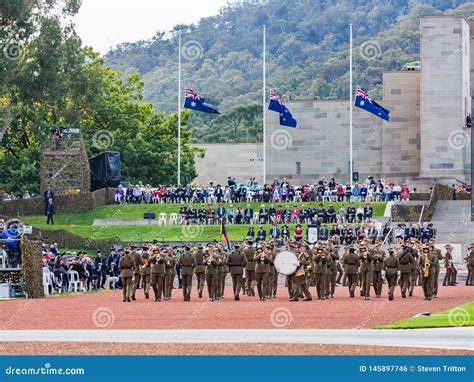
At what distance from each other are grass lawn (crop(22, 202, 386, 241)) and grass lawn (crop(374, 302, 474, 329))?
28345 mm

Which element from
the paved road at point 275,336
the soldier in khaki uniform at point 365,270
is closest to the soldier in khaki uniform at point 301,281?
the soldier in khaki uniform at point 365,270

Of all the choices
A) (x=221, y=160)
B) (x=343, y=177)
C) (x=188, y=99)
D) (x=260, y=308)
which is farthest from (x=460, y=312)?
(x=221, y=160)

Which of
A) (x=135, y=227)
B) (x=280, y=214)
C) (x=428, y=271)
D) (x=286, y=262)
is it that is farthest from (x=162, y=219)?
(x=428, y=271)

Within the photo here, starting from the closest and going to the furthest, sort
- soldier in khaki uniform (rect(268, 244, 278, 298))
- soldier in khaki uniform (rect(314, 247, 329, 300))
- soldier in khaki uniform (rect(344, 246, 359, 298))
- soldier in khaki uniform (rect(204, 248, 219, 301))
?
soldier in khaki uniform (rect(314, 247, 329, 300)), soldier in khaki uniform (rect(204, 248, 219, 301)), soldier in khaki uniform (rect(268, 244, 278, 298)), soldier in khaki uniform (rect(344, 246, 359, 298))

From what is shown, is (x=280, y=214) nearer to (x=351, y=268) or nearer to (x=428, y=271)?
(x=351, y=268)

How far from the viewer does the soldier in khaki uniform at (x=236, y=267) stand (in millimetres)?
44719

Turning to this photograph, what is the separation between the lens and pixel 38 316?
36.6 metres

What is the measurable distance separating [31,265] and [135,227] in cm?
2548

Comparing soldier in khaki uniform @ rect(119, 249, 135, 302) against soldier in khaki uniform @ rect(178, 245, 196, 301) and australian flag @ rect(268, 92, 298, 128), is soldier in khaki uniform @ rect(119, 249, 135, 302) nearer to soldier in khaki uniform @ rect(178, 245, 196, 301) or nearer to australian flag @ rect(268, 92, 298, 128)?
soldier in khaki uniform @ rect(178, 245, 196, 301)

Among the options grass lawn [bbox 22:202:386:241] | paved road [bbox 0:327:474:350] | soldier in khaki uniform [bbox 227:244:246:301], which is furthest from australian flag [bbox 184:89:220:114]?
paved road [bbox 0:327:474:350]

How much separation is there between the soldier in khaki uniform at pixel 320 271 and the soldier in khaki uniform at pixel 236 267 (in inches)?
90.2

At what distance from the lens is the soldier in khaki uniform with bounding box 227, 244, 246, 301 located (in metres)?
44.7
